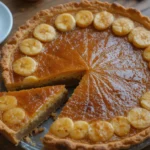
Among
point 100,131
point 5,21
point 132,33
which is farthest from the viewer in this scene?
point 5,21

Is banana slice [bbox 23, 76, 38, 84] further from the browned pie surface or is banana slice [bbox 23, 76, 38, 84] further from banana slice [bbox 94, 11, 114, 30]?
banana slice [bbox 94, 11, 114, 30]

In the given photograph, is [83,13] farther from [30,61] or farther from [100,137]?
[100,137]

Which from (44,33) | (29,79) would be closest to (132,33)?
(44,33)

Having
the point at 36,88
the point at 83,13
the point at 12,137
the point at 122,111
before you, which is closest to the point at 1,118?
the point at 12,137

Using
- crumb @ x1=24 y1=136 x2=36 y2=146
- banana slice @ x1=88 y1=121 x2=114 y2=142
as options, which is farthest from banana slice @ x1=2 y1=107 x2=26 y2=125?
banana slice @ x1=88 y1=121 x2=114 y2=142

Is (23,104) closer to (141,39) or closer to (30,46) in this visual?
(30,46)

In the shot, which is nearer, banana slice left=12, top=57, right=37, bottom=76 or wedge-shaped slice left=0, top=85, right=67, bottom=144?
wedge-shaped slice left=0, top=85, right=67, bottom=144
